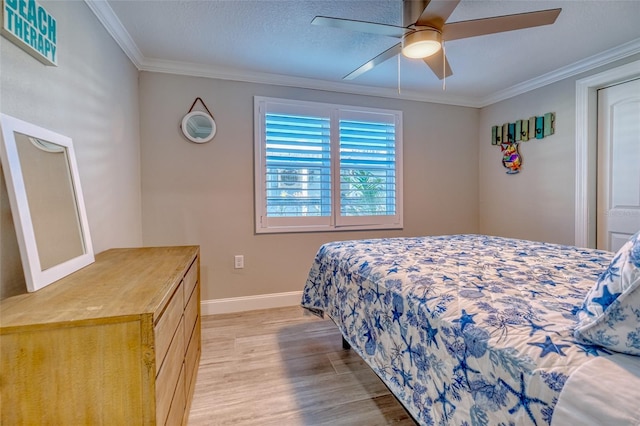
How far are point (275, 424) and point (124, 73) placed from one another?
260 cm

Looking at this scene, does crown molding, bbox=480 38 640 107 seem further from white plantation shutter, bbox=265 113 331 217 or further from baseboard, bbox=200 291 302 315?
baseboard, bbox=200 291 302 315

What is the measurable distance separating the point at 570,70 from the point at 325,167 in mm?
2448

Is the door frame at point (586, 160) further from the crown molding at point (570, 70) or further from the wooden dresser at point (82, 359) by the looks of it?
the wooden dresser at point (82, 359)

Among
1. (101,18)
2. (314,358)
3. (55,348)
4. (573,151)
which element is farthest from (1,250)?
(573,151)

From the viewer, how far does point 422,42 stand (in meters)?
1.62

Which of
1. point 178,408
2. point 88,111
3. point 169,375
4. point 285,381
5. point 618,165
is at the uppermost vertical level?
point 88,111

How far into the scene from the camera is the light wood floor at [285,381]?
59.3 inches

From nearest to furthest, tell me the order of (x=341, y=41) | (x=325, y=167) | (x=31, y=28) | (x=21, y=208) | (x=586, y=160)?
(x=21, y=208) → (x=31, y=28) → (x=341, y=41) → (x=586, y=160) → (x=325, y=167)

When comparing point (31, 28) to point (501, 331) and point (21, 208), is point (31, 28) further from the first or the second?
point (501, 331)

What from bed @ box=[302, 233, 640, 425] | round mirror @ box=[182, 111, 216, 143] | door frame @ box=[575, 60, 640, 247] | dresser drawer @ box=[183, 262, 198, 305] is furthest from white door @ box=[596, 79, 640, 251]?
round mirror @ box=[182, 111, 216, 143]

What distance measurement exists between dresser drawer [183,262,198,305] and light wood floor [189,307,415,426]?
0.59 meters

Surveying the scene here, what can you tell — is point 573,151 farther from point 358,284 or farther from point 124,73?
point 124,73

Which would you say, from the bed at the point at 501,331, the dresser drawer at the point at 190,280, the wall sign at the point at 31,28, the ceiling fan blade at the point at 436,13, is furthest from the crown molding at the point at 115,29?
the bed at the point at 501,331

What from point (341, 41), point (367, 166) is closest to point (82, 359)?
point (341, 41)
